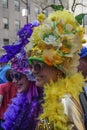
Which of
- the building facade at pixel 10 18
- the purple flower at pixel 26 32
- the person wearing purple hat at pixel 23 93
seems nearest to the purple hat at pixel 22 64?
the person wearing purple hat at pixel 23 93

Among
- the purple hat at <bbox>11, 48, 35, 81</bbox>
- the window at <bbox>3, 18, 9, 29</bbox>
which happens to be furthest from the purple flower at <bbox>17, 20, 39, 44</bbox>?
the window at <bbox>3, 18, 9, 29</bbox>

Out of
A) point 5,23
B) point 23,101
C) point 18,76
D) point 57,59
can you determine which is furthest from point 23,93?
point 5,23

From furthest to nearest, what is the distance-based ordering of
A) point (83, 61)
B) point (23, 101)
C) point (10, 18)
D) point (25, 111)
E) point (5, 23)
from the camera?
1. point (10, 18)
2. point (5, 23)
3. point (83, 61)
4. point (23, 101)
5. point (25, 111)

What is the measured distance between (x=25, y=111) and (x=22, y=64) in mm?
506

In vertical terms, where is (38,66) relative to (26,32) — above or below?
below

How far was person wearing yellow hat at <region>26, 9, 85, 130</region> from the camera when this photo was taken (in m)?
2.56

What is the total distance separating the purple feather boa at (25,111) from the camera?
133 inches

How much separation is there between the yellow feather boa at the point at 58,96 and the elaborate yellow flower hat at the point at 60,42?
0.26 ft

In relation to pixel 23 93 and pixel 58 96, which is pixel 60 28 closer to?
pixel 58 96

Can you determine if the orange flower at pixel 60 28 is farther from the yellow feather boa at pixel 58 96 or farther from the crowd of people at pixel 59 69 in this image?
the yellow feather boa at pixel 58 96

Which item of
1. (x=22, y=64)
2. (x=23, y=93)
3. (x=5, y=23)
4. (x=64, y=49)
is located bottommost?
(x=5, y=23)

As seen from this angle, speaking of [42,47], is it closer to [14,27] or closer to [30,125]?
[30,125]

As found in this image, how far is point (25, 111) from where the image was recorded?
3.50 m

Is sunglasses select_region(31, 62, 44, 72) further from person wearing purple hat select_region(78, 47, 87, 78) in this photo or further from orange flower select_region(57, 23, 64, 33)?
person wearing purple hat select_region(78, 47, 87, 78)
